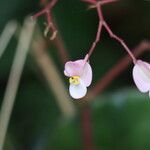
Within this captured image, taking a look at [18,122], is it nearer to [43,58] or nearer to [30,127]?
[30,127]

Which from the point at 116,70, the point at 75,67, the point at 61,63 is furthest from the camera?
the point at 61,63

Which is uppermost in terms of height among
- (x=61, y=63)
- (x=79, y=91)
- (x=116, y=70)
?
(x=61, y=63)

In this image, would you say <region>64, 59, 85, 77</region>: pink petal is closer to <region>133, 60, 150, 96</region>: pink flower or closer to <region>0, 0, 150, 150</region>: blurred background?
<region>133, 60, 150, 96</region>: pink flower

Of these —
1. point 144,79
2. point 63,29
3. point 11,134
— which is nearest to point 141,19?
point 63,29

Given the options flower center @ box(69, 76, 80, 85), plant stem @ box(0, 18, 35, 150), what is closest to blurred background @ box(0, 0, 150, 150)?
plant stem @ box(0, 18, 35, 150)

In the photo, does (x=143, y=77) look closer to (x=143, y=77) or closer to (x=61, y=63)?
(x=143, y=77)

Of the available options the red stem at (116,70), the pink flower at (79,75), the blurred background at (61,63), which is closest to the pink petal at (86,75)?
the pink flower at (79,75)

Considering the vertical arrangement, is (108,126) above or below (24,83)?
below

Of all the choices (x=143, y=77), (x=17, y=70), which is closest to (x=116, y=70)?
(x=17, y=70)
